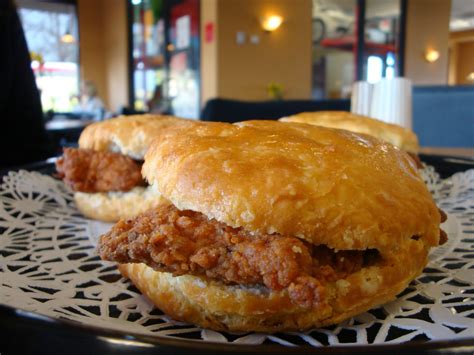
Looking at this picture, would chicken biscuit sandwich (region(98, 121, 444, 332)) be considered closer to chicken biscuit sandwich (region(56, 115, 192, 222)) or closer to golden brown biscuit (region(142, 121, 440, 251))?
golden brown biscuit (region(142, 121, 440, 251))

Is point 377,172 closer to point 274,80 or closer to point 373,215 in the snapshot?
point 373,215

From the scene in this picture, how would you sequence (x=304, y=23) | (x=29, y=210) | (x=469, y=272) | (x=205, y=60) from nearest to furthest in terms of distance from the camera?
(x=469, y=272) → (x=29, y=210) → (x=205, y=60) → (x=304, y=23)

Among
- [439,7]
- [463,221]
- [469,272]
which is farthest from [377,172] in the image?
[439,7]

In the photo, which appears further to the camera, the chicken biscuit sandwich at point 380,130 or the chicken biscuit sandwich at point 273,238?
the chicken biscuit sandwich at point 380,130

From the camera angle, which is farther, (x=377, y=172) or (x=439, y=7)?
(x=439, y=7)

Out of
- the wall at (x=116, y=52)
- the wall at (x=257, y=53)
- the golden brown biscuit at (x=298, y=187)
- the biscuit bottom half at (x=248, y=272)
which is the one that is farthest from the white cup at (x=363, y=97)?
the wall at (x=116, y=52)

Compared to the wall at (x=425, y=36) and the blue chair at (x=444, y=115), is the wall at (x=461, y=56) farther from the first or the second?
the blue chair at (x=444, y=115)
